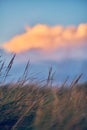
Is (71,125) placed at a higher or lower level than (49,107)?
lower

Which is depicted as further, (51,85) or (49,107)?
(51,85)

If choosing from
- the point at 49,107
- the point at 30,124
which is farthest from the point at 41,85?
the point at 30,124

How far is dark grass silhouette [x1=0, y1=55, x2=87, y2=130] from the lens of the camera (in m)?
3.61

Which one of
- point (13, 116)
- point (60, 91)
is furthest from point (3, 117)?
point (60, 91)

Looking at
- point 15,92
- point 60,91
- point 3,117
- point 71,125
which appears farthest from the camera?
point 60,91

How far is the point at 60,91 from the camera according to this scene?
501 centimetres

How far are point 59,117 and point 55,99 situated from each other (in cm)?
65

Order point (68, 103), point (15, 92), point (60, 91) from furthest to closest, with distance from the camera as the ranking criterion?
point (60, 91) → point (15, 92) → point (68, 103)

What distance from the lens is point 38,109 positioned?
404 centimetres

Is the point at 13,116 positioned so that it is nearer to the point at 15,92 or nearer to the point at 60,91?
the point at 15,92

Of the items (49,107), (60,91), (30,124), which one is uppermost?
(60,91)

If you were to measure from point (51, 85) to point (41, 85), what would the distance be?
0.15 meters

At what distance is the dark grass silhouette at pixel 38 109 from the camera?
3609mm

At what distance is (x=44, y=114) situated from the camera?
3.84m
